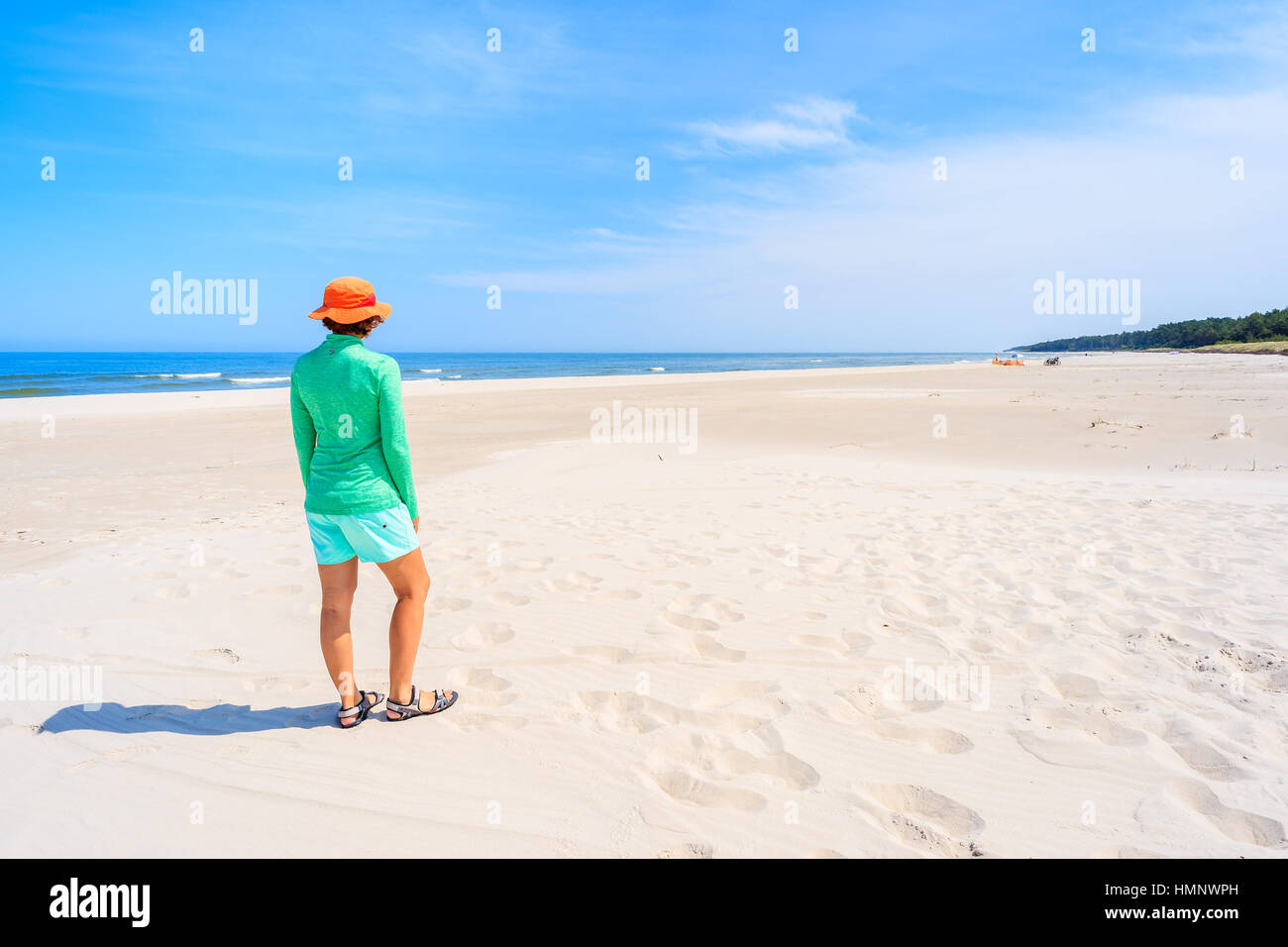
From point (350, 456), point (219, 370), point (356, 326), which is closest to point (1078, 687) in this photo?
point (350, 456)

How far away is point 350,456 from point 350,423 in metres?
0.15

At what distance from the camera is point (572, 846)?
2504 millimetres

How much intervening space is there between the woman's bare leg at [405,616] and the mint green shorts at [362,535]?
9 cm

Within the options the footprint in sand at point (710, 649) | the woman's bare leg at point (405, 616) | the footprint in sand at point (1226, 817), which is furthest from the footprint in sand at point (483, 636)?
the footprint in sand at point (1226, 817)

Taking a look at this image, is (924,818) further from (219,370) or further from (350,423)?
(219,370)

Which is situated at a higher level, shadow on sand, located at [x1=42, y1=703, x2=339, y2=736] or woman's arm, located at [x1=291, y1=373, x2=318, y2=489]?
woman's arm, located at [x1=291, y1=373, x2=318, y2=489]

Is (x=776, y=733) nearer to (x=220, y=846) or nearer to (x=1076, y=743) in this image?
(x=1076, y=743)

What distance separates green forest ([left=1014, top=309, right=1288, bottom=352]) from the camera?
66.7m

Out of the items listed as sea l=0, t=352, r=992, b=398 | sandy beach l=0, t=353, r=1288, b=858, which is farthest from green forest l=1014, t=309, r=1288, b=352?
sandy beach l=0, t=353, r=1288, b=858

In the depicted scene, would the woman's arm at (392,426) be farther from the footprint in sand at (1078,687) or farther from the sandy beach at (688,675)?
the footprint in sand at (1078,687)

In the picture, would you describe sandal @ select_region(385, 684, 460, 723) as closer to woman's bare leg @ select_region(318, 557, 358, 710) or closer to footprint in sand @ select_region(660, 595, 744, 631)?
woman's bare leg @ select_region(318, 557, 358, 710)
